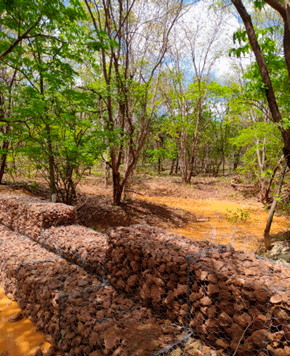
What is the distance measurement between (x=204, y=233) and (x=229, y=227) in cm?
115

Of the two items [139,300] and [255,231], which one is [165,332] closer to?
[139,300]

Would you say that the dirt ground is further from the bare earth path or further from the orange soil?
the orange soil

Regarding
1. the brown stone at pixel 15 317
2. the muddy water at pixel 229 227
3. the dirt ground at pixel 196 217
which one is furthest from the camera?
the dirt ground at pixel 196 217

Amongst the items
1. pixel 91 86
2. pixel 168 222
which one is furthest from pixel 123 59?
pixel 168 222

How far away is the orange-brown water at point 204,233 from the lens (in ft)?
8.39

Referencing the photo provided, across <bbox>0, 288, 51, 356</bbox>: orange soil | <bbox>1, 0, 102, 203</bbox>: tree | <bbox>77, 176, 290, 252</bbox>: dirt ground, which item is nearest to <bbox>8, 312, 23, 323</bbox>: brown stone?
<bbox>0, 288, 51, 356</bbox>: orange soil

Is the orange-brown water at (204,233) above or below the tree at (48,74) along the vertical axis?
below

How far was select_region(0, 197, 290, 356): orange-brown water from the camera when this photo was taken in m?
2.56

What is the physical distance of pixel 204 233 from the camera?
7.29m

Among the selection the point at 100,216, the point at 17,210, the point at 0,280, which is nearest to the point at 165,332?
the point at 0,280

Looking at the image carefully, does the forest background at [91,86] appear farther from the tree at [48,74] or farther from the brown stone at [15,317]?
the brown stone at [15,317]

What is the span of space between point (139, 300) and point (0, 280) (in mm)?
2640

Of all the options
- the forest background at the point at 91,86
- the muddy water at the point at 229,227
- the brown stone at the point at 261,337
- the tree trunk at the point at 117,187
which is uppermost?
the forest background at the point at 91,86

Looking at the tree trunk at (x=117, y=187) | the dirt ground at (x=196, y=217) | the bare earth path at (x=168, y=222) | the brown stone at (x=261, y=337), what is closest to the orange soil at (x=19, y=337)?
the bare earth path at (x=168, y=222)
